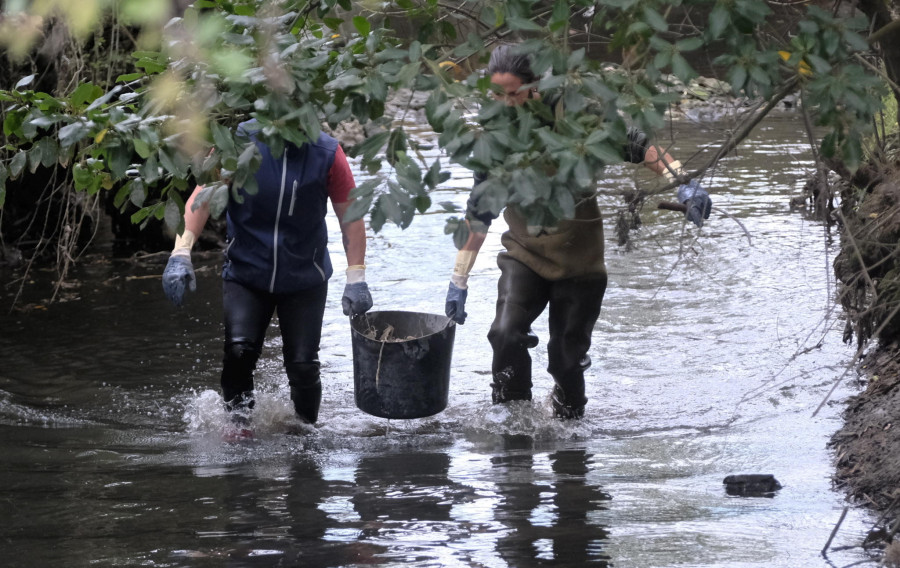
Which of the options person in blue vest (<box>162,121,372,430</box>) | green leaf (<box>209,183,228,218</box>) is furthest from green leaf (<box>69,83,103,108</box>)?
person in blue vest (<box>162,121,372,430</box>)

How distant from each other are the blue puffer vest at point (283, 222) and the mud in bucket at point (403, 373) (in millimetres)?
407

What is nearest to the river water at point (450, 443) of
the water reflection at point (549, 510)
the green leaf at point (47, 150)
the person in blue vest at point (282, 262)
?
the water reflection at point (549, 510)

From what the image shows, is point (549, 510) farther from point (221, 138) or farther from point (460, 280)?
point (221, 138)

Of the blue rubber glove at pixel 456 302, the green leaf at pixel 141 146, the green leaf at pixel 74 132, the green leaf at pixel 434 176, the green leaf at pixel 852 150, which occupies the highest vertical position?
the green leaf at pixel 74 132

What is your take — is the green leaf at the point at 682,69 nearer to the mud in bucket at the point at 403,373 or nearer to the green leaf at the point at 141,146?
the green leaf at the point at 141,146

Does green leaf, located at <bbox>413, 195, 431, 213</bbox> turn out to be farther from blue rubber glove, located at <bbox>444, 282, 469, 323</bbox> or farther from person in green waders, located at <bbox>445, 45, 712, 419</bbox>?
blue rubber glove, located at <bbox>444, 282, 469, 323</bbox>

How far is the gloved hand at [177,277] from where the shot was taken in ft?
15.5

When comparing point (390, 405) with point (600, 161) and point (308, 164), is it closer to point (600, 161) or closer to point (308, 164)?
point (308, 164)

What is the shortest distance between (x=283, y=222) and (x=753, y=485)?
2225 millimetres

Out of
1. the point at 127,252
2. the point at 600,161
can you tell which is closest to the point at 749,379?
the point at 600,161

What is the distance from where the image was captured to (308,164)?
4.69m

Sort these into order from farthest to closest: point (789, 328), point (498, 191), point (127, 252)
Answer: point (127, 252)
point (789, 328)
point (498, 191)

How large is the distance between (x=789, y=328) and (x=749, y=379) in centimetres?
105

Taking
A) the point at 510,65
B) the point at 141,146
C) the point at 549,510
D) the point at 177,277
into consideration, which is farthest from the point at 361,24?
the point at 177,277
